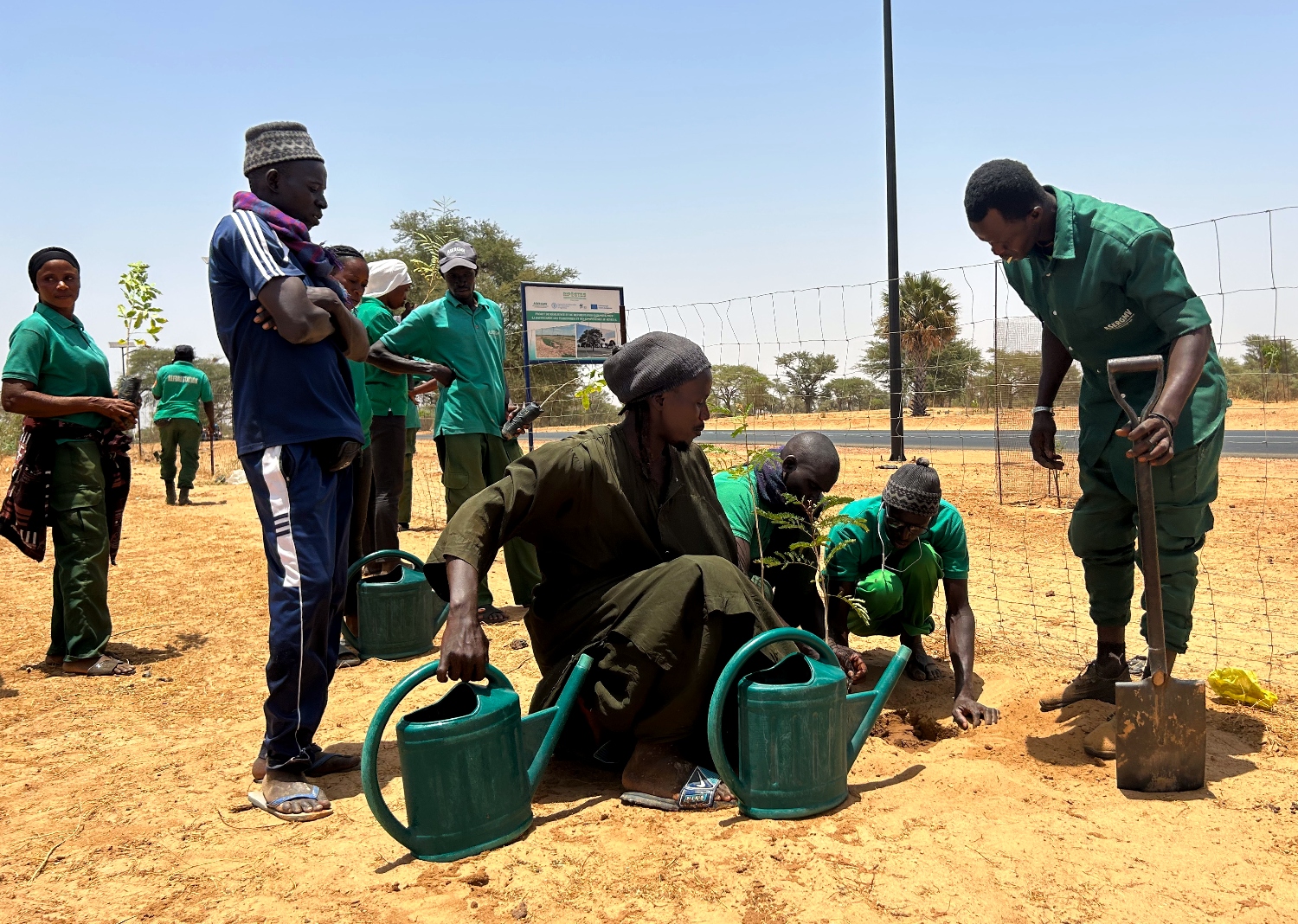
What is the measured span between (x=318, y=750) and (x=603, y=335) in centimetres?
553

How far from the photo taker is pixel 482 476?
5418 mm

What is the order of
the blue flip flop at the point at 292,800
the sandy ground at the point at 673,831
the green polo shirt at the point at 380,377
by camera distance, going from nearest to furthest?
the sandy ground at the point at 673,831 → the blue flip flop at the point at 292,800 → the green polo shirt at the point at 380,377

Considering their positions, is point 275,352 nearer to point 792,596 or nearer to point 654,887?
point 654,887

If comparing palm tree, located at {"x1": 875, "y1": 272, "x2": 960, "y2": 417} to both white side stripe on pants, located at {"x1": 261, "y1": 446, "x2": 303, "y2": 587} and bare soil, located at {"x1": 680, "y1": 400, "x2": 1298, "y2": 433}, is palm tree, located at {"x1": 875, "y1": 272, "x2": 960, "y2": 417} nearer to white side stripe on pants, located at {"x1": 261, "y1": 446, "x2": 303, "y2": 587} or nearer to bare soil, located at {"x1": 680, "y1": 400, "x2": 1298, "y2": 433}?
bare soil, located at {"x1": 680, "y1": 400, "x2": 1298, "y2": 433}

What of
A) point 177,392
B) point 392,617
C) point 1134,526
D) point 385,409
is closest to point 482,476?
point 385,409

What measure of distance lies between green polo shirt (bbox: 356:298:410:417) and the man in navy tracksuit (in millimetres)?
2684

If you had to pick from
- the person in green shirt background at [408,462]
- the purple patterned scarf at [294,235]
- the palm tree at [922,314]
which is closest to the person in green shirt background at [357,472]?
the purple patterned scarf at [294,235]

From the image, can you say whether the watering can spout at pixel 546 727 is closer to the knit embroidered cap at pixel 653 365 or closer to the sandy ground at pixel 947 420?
the knit embroidered cap at pixel 653 365

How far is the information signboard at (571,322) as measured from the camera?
7.98 meters

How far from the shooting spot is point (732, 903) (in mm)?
2203

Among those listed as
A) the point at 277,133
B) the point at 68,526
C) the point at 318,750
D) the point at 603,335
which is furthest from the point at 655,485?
the point at 603,335

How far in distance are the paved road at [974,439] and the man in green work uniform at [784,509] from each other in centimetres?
661

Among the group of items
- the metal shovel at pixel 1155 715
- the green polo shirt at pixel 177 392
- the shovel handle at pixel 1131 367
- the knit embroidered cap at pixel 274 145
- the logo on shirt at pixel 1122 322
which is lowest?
the metal shovel at pixel 1155 715

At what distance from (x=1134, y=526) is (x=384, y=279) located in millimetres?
4269
